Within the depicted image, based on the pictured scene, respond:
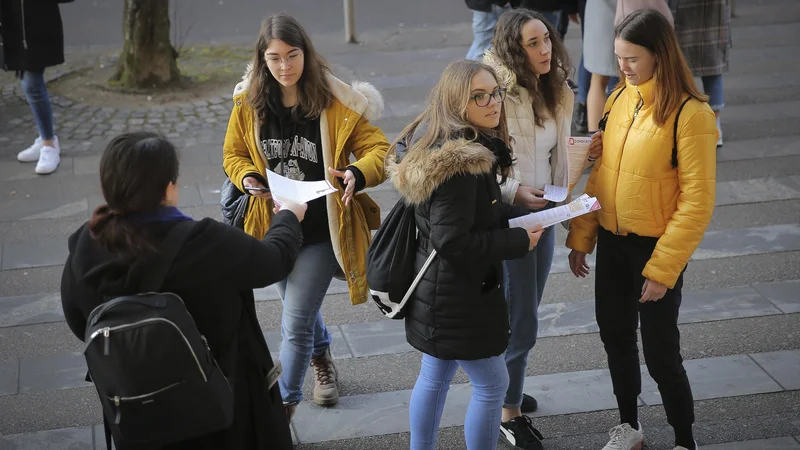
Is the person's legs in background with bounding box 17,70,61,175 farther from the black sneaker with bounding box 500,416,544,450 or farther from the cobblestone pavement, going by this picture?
the black sneaker with bounding box 500,416,544,450

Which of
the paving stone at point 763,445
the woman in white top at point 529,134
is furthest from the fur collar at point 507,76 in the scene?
the paving stone at point 763,445

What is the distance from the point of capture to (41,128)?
7621 mm

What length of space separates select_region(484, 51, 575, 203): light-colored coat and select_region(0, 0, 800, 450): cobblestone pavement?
4.11ft

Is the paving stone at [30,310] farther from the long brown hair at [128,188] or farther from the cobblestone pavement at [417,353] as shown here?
the long brown hair at [128,188]

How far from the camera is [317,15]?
12.0 metres

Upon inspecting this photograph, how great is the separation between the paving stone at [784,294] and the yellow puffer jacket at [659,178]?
2.20 m

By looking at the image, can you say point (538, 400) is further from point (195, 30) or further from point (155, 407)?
point (195, 30)

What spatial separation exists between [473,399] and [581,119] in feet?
16.0

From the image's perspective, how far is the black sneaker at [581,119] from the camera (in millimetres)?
8156

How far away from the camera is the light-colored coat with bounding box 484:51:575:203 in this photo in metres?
4.03

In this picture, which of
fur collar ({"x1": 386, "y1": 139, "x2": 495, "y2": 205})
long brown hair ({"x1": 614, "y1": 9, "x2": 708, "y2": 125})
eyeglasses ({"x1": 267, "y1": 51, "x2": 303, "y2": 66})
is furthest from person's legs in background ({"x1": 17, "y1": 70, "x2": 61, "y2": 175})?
long brown hair ({"x1": 614, "y1": 9, "x2": 708, "y2": 125})

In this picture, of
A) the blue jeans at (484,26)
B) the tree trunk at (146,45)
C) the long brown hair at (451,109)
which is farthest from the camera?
the tree trunk at (146,45)

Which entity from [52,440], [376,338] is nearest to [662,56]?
[376,338]

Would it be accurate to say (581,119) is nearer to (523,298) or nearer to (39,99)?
(523,298)
